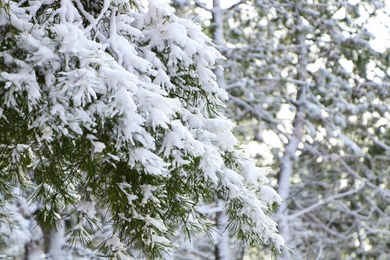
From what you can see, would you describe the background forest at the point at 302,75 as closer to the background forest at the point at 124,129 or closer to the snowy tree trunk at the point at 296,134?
the snowy tree trunk at the point at 296,134

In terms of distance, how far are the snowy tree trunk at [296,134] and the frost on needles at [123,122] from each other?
13.9 ft

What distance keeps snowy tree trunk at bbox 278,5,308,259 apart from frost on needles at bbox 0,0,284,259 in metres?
4.24

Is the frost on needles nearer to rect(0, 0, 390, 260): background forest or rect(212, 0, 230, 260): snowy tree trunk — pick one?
rect(0, 0, 390, 260): background forest

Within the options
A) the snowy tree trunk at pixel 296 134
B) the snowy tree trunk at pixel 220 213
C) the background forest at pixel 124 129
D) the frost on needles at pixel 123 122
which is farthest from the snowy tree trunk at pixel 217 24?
the frost on needles at pixel 123 122

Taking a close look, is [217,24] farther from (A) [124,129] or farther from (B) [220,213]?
(A) [124,129]

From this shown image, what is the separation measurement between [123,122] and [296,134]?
542 cm

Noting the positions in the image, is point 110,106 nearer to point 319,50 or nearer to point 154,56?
point 154,56

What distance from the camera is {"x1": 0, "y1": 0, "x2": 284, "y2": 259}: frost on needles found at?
2.16 m

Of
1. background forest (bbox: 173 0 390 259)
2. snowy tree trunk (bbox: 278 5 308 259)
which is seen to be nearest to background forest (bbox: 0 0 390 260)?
background forest (bbox: 173 0 390 259)

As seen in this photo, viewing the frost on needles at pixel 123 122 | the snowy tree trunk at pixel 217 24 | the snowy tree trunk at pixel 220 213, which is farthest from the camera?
the snowy tree trunk at pixel 217 24

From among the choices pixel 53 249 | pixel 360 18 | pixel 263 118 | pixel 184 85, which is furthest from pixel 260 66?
pixel 184 85

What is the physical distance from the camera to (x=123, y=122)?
2.20m

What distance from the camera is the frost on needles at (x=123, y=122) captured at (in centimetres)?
216

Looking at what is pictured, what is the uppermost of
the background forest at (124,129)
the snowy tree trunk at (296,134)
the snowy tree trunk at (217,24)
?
the background forest at (124,129)
